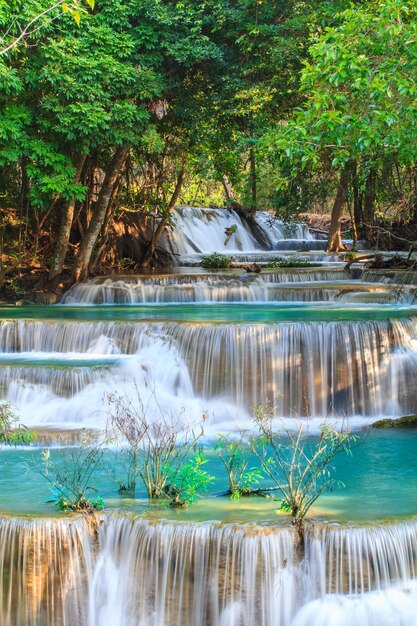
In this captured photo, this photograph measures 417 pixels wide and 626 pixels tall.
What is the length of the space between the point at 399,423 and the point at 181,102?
33.5 feet

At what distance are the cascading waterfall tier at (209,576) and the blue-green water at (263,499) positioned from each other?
0.31m

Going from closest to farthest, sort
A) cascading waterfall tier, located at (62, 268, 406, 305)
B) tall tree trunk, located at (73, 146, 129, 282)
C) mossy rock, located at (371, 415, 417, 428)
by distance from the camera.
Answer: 1. mossy rock, located at (371, 415, 417, 428)
2. cascading waterfall tier, located at (62, 268, 406, 305)
3. tall tree trunk, located at (73, 146, 129, 282)

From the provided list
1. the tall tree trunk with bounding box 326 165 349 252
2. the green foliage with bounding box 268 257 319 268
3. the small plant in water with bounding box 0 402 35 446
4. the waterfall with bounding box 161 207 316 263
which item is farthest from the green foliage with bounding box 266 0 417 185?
the waterfall with bounding box 161 207 316 263

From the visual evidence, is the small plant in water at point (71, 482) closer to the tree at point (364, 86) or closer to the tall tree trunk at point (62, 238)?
the tree at point (364, 86)

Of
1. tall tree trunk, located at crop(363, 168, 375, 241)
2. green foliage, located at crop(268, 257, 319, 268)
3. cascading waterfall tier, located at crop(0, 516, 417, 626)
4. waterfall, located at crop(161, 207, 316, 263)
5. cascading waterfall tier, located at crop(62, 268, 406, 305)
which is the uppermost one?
tall tree trunk, located at crop(363, 168, 375, 241)

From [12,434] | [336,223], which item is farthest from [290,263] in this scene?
[12,434]

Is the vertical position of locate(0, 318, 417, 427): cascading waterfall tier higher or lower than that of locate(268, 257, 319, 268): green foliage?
lower

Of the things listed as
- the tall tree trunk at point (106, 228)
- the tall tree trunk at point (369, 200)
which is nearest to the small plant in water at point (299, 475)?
the tall tree trunk at point (106, 228)

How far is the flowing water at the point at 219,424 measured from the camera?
20.6 feet

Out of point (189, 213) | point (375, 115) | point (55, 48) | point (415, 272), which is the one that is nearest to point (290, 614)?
point (375, 115)

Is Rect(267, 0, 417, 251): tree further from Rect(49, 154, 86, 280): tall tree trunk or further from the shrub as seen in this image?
the shrub

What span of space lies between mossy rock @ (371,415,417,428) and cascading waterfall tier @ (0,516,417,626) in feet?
15.2

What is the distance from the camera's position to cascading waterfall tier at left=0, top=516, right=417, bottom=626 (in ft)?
20.5

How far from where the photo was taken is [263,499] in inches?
292
